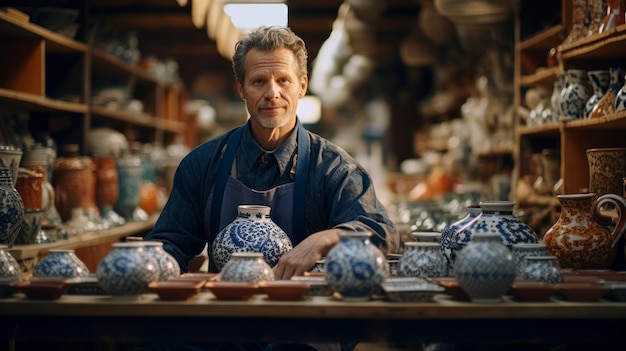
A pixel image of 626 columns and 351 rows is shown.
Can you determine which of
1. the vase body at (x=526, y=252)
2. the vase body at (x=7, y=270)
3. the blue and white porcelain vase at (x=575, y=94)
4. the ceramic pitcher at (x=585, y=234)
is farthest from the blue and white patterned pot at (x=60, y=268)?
the blue and white porcelain vase at (x=575, y=94)

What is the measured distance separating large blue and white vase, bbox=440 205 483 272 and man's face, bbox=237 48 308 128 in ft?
2.50

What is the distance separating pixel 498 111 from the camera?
253 inches

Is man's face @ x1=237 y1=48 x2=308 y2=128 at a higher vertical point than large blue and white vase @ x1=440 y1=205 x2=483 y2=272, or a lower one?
higher

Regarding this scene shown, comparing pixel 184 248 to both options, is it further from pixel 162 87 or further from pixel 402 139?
pixel 402 139

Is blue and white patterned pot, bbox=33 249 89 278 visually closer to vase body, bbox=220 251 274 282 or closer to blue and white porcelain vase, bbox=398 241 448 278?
vase body, bbox=220 251 274 282

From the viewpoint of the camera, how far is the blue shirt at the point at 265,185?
3.04 m

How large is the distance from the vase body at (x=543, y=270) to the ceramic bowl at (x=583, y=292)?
112 mm

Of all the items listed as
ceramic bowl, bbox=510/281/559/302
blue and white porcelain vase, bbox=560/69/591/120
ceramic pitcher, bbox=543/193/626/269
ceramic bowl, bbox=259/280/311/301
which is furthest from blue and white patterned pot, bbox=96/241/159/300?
blue and white porcelain vase, bbox=560/69/591/120

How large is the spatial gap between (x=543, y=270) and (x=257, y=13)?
20.8 feet

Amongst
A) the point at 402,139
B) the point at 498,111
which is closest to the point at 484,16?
the point at 498,111

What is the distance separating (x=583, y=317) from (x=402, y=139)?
10440mm

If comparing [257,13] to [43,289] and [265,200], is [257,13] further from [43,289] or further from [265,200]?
[43,289]

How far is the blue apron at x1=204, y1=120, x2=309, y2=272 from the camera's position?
3.09 metres

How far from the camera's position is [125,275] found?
2.19m
